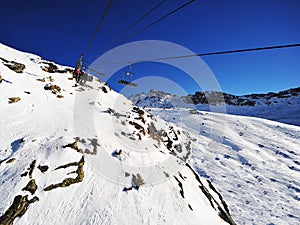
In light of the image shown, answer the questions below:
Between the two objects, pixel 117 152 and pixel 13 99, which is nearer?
pixel 117 152

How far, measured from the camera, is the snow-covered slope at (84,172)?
20.8 ft

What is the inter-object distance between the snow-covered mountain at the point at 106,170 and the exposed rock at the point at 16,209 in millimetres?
29

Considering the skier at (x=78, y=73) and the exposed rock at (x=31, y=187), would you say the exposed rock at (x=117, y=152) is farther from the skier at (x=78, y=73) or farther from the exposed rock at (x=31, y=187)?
the skier at (x=78, y=73)

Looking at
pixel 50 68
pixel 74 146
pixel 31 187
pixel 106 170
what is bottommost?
pixel 31 187

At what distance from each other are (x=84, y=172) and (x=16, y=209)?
103 inches

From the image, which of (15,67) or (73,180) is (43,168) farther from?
(15,67)

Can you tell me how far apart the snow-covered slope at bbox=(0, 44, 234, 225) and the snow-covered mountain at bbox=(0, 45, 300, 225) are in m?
0.04

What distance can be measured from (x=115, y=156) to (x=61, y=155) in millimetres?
2785

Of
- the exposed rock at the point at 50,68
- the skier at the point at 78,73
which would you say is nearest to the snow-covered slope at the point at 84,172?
the skier at the point at 78,73

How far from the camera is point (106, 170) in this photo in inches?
335

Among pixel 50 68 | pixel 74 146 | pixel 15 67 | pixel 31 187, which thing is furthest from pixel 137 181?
pixel 50 68

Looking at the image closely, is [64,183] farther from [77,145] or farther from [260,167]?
[260,167]

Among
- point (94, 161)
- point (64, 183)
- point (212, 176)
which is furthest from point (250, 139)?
point (64, 183)

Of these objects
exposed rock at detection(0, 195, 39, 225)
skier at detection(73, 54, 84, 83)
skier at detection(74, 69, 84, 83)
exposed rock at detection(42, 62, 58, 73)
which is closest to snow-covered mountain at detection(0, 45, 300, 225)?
exposed rock at detection(0, 195, 39, 225)
